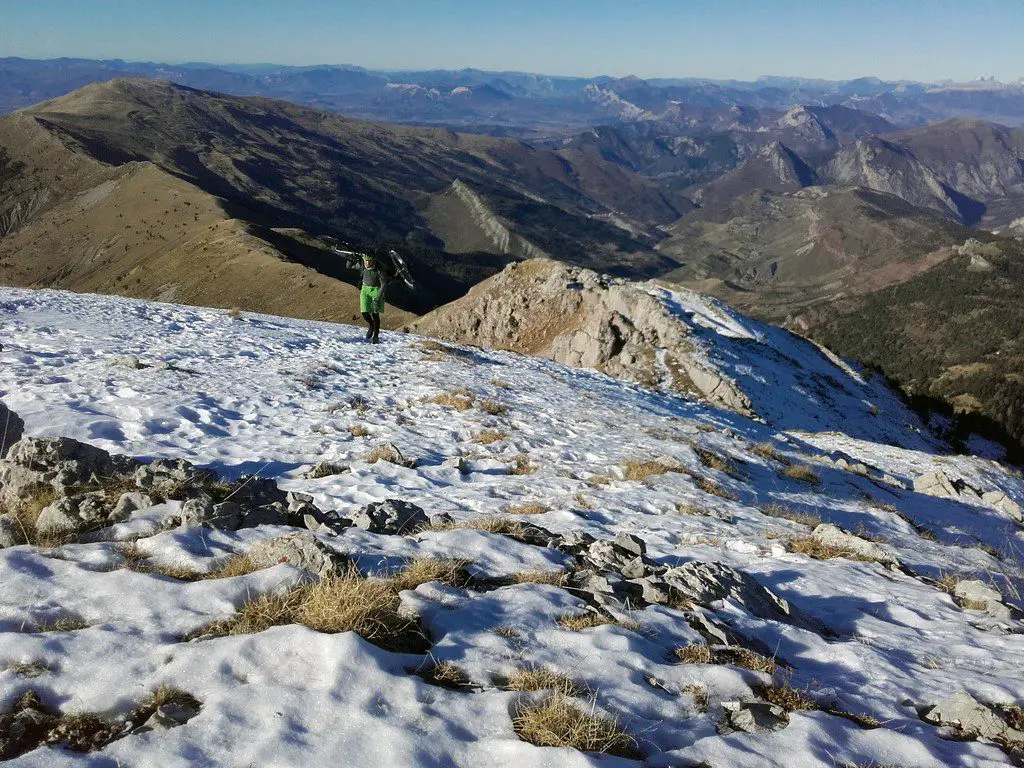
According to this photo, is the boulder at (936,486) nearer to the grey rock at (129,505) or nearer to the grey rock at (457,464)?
the grey rock at (457,464)

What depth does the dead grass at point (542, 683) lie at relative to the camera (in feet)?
13.5

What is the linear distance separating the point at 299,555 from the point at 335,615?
131 centimetres

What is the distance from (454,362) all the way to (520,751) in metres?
18.4

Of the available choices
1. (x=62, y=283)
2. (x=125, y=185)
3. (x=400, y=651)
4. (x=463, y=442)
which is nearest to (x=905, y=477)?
(x=463, y=442)

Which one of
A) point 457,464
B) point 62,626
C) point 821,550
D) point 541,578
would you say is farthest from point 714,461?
point 62,626

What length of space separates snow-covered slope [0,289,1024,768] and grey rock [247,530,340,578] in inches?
9.0

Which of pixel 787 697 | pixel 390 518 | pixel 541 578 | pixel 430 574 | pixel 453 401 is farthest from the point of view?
pixel 453 401

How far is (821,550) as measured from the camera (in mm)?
9414

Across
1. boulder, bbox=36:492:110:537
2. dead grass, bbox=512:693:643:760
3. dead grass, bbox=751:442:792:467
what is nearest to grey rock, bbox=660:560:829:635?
dead grass, bbox=512:693:643:760

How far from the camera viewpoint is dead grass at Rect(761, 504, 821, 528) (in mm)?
11809

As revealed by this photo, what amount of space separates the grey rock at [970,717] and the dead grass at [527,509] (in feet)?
18.7

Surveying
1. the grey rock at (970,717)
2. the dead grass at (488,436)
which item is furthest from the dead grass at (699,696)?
the dead grass at (488,436)

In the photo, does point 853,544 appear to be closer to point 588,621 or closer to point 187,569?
point 588,621

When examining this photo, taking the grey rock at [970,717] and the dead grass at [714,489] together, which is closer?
the grey rock at [970,717]
